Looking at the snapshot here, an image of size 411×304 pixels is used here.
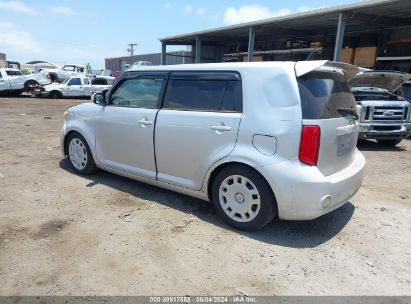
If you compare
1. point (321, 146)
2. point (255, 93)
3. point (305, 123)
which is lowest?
point (321, 146)

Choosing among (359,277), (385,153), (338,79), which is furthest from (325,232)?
(385,153)

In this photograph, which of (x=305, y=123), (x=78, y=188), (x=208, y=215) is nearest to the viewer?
(x=305, y=123)

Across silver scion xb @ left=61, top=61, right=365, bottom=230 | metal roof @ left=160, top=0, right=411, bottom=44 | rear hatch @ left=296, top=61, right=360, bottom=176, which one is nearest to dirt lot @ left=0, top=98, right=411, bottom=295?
silver scion xb @ left=61, top=61, right=365, bottom=230

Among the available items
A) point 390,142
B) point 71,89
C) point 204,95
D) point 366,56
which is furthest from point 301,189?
point 71,89

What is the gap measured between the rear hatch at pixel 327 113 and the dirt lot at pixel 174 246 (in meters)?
0.81

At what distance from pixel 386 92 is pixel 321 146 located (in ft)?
21.6

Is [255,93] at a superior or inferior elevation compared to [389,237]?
superior

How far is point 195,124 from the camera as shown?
151 inches

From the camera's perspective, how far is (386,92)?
8.71 meters

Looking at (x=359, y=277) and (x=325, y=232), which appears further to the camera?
(x=325, y=232)

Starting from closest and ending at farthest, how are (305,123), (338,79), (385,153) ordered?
(305,123), (338,79), (385,153)

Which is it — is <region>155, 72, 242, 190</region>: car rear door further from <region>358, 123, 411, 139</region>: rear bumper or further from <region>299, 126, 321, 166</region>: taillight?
<region>358, 123, 411, 139</region>: rear bumper

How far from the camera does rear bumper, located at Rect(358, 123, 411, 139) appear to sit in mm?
8055

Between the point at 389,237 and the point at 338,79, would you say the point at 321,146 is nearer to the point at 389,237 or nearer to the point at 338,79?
the point at 338,79
